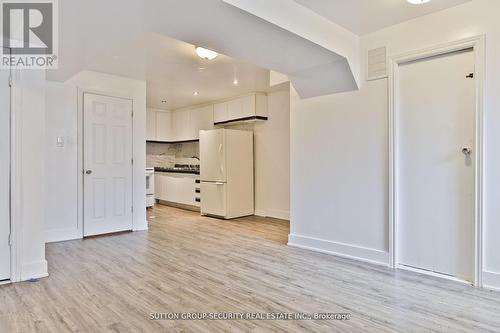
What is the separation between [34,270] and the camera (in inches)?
110

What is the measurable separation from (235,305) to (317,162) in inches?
79.2

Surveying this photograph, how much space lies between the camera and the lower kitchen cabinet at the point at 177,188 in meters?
6.50

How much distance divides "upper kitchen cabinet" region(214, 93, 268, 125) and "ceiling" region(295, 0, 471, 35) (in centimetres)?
293

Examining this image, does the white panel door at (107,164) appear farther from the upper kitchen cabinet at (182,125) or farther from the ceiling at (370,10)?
the ceiling at (370,10)

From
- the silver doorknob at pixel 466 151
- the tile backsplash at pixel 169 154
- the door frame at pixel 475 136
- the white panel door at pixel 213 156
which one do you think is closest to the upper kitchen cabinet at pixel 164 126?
the tile backsplash at pixel 169 154

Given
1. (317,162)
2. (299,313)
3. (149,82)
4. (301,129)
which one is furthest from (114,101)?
(299,313)

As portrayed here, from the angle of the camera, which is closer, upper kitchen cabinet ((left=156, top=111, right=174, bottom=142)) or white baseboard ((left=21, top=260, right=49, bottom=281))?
white baseboard ((left=21, top=260, right=49, bottom=281))

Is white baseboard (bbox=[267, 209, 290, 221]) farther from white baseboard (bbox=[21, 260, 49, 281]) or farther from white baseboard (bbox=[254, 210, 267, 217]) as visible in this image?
white baseboard (bbox=[21, 260, 49, 281])

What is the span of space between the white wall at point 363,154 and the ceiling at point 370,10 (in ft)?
0.40

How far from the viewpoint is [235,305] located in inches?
88.7

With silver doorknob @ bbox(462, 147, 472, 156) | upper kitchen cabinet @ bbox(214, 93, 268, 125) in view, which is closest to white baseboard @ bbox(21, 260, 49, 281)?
silver doorknob @ bbox(462, 147, 472, 156)

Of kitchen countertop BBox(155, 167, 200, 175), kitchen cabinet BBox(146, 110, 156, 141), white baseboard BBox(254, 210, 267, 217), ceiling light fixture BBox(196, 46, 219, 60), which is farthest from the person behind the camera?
kitchen cabinet BBox(146, 110, 156, 141)

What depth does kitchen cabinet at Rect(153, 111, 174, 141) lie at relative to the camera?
25.4 ft

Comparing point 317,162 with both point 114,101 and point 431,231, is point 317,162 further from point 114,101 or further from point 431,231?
point 114,101
